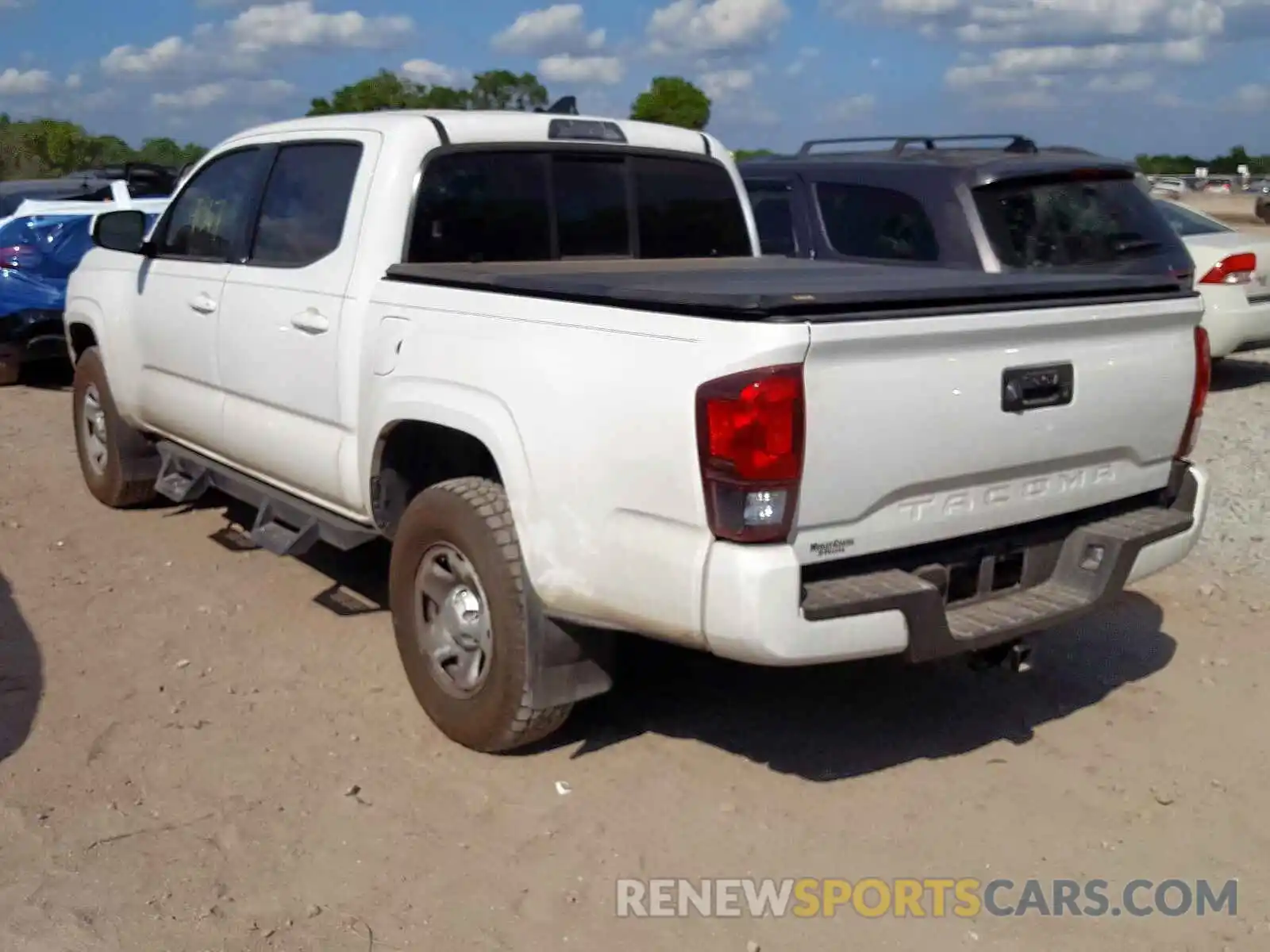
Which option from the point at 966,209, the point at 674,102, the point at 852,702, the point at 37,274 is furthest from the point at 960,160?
the point at 674,102

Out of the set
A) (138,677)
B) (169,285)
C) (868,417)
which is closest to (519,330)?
(868,417)

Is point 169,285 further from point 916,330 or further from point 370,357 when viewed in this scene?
point 916,330

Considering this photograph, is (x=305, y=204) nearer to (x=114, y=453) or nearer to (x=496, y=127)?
(x=496, y=127)

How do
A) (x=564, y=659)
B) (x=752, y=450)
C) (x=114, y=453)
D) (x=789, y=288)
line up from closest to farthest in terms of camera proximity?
1. (x=752, y=450)
2. (x=789, y=288)
3. (x=564, y=659)
4. (x=114, y=453)

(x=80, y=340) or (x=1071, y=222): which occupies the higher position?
(x=1071, y=222)

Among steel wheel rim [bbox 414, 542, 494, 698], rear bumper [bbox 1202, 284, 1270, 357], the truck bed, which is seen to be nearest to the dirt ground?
steel wheel rim [bbox 414, 542, 494, 698]

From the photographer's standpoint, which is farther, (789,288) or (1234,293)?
(1234,293)

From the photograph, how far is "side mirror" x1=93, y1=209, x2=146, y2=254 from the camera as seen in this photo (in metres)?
6.50

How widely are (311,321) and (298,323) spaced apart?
0.37ft

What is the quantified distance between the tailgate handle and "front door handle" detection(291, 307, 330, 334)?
238 centimetres

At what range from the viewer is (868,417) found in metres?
3.53

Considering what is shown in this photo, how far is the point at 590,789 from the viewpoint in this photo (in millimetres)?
4238

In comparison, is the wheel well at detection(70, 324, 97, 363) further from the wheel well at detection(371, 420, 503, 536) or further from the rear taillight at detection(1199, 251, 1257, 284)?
the rear taillight at detection(1199, 251, 1257, 284)

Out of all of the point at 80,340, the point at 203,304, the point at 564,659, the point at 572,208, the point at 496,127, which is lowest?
the point at 564,659
